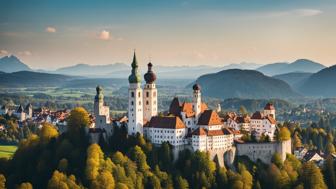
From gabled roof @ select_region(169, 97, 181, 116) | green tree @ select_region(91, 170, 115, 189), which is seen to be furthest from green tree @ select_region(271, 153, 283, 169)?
green tree @ select_region(91, 170, 115, 189)

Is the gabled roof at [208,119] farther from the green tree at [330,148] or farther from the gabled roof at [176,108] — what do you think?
the green tree at [330,148]

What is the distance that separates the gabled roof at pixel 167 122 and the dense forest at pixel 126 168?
263 centimetres

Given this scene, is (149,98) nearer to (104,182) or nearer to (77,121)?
(77,121)

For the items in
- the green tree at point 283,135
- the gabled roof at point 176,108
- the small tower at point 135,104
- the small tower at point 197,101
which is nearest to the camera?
the small tower at point 135,104

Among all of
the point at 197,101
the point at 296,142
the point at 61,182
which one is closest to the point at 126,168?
the point at 61,182

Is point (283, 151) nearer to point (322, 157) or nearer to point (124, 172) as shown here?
point (322, 157)

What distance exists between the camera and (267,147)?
7794 cm

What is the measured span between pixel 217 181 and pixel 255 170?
22.0 ft

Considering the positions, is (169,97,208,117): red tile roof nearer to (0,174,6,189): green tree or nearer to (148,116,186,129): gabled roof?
(148,116,186,129): gabled roof

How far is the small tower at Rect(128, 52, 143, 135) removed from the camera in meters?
74.3

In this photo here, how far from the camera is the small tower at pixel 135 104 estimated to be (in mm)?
74312

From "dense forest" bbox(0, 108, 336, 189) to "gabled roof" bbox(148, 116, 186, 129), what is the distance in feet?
8.62

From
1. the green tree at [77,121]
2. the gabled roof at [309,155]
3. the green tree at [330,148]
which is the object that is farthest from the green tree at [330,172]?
the green tree at [77,121]

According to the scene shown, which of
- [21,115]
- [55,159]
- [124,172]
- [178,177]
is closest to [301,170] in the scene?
[178,177]
